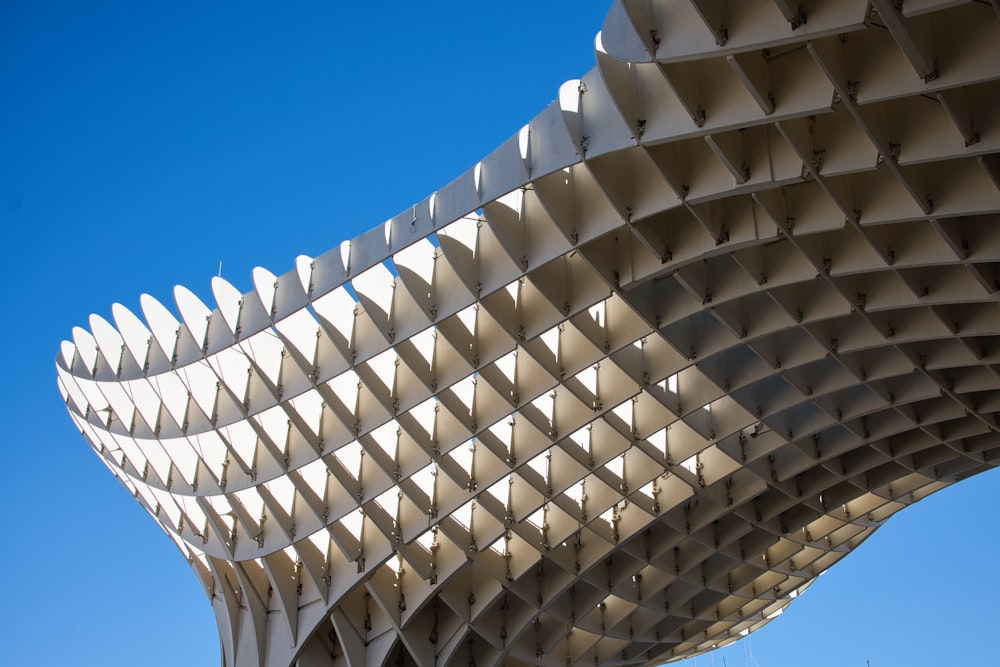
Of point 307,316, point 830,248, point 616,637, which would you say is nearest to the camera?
point 830,248

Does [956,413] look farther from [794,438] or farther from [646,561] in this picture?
[646,561]

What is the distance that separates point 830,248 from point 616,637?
93.7ft

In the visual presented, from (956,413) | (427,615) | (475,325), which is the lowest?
(427,615)

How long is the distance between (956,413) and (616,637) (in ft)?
70.0

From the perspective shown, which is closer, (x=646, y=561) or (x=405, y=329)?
(x=405, y=329)

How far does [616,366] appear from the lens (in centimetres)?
3400

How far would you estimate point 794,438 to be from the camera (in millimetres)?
36656

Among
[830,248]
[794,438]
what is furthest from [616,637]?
[830,248]

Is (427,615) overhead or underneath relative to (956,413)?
underneath

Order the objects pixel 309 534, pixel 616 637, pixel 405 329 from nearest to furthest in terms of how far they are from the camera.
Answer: pixel 405 329 < pixel 309 534 < pixel 616 637

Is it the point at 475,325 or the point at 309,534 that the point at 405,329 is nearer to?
the point at 475,325

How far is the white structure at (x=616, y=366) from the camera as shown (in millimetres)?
21656

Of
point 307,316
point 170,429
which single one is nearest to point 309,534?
point 170,429

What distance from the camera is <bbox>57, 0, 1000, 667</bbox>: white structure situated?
21.7 meters
